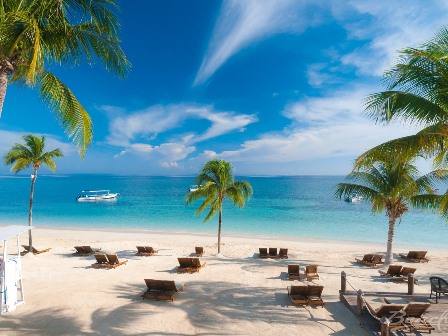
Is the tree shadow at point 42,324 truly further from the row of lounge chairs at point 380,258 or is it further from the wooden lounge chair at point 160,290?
the row of lounge chairs at point 380,258

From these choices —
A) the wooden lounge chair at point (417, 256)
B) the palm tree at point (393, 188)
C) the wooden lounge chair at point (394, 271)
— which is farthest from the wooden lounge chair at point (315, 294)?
the wooden lounge chair at point (417, 256)

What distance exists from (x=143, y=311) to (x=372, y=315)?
6.27 metres

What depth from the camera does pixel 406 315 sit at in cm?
830

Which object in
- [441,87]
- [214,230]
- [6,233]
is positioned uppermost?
[441,87]

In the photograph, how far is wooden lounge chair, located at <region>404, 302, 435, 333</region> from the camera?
804 cm

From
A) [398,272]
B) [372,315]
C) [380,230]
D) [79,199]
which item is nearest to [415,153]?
[372,315]

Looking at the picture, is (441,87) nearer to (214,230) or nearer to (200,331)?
(200,331)

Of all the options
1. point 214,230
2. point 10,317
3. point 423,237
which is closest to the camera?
point 10,317

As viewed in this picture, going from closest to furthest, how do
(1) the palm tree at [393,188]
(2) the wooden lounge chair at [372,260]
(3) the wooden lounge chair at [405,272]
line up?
1. (3) the wooden lounge chair at [405,272]
2. (1) the palm tree at [393,188]
3. (2) the wooden lounge chair at [372,260]

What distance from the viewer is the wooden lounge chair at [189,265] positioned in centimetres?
1468

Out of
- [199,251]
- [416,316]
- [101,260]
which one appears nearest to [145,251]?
[199,251]

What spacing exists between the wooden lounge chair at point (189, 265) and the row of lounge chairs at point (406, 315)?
26.3 feet

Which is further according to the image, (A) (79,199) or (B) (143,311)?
(A) (79,199)

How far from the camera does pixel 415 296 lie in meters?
10.8
